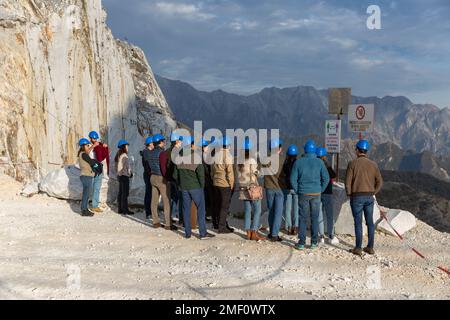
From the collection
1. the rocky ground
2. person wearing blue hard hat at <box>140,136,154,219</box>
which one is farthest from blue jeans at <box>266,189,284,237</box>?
person wearing blue hard hat at <box>140,136,154,219</box>

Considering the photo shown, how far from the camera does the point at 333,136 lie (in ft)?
36.6

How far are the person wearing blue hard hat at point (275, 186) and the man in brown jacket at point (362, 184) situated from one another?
134 centimetres

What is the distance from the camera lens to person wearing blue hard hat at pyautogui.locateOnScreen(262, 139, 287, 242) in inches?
306

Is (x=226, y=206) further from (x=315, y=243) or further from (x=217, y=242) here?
(x=315, y=243)

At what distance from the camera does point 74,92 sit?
15.3 m

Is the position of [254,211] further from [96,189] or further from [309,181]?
[96,189]

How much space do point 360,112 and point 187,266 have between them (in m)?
7.00

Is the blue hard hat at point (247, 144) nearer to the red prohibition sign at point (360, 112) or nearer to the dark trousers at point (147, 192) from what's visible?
the dark trousers at point (147, 192)

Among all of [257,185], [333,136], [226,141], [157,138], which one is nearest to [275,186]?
[257,185]

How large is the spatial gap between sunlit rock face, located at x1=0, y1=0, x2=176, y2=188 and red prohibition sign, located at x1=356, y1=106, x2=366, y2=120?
7305mm

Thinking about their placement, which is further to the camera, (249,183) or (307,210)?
(249,183)

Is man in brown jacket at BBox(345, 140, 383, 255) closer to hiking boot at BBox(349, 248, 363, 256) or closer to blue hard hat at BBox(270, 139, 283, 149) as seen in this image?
hiking boot at BBox(349, 248, 363, 256)

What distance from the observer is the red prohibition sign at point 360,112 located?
429 inches
